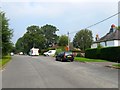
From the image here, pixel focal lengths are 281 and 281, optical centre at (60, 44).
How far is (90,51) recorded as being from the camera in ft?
166

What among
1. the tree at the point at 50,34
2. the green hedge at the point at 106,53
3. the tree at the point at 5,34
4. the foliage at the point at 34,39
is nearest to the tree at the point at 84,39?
the foliage at the point at 34,39

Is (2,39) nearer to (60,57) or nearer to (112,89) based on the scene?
(60,57)

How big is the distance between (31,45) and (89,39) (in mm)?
27353

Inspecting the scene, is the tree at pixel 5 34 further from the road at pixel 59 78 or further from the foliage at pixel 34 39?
the foliage at pixel 34 39

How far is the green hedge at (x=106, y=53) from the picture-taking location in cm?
3694

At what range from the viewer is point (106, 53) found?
4169 centimetres

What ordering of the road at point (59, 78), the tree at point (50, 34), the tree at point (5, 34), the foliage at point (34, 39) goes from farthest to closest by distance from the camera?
1. the tree at point (50, 34)
2. the foliage at point (34, 39)
3. the tree at point (5, 34)
4. the road at point (59, 78)

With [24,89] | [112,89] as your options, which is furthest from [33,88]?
[112,89]

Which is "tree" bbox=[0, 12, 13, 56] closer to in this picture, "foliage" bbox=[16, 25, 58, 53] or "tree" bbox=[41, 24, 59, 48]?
"foliage" bbox=[16, 25, 58, 53]

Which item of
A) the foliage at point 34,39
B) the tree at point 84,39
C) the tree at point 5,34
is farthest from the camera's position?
the foliage at point 34,39

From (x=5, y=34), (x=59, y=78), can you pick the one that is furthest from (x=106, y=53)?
(x=59, y=78)

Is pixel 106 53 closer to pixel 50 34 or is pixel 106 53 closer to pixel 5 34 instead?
pixel 5 34

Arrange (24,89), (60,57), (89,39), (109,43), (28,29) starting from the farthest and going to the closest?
(28,29), (89,39), (109,43), (60,57), (24,89)

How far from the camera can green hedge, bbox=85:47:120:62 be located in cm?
3694
